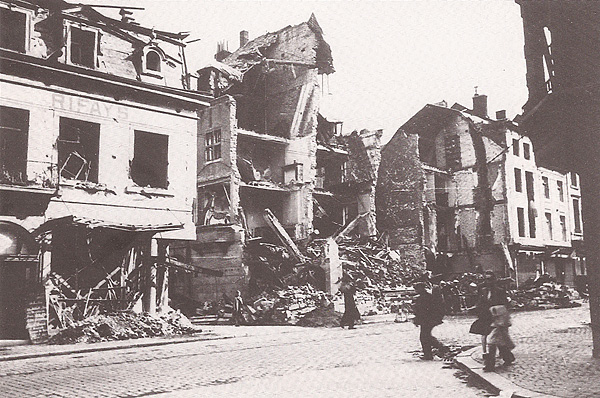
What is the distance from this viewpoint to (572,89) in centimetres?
888

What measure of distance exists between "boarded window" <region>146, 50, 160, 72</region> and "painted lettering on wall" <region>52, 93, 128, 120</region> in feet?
6.58

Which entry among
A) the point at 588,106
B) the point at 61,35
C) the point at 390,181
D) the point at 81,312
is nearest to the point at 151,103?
the point at 61,35

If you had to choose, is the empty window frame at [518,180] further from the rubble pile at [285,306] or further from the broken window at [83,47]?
the broken window at [83,47]

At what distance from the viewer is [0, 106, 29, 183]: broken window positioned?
1614cm

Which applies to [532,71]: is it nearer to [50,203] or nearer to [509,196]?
[50,203]

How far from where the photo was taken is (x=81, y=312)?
1702 cm

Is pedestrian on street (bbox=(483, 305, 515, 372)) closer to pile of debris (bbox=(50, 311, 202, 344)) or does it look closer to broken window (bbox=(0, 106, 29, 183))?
pile of debris (bbox=(50, 311, 202, 344))

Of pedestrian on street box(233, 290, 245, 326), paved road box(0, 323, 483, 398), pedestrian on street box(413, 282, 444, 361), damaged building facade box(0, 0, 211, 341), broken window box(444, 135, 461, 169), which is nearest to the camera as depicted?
Answer: paved road box(0, 323, 483, 398)

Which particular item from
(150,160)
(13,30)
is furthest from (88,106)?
(13,30)

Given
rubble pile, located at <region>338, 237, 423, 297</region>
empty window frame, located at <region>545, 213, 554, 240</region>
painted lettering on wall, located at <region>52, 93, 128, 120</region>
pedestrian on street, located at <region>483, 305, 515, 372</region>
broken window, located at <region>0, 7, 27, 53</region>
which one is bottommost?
pedestrian on street, located at <region>483, 305, 515, 372</region>

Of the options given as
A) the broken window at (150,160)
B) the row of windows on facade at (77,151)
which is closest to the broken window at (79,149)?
the row of windows on facade at (77,151)

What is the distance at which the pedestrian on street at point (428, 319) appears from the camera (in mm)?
10766

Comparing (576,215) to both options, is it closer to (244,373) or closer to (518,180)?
(518,180)

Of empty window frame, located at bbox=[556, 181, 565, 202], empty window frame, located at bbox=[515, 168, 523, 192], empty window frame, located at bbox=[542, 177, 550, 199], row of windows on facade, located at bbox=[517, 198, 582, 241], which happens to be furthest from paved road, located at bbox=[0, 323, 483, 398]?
empty window frame, located at bbox=[556, 181, 565, 202]
